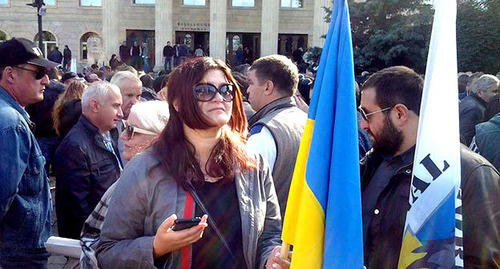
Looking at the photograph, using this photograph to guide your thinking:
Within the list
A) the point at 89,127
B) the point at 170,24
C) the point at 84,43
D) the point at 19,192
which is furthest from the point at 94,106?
the point at 84,43

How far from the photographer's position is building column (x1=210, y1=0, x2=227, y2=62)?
36.2m

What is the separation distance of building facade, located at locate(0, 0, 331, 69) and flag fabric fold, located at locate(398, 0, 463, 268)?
3511 cm

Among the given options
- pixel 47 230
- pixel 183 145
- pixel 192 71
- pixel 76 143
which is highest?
pixel 192 71

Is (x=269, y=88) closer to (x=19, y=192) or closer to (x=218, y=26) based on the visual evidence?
(x=19, y=192)

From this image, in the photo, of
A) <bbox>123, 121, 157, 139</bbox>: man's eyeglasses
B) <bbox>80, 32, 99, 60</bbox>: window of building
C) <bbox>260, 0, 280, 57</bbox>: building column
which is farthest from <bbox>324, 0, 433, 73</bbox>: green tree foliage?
<bbox>80, 32, 99, 60</bbox>: window of building

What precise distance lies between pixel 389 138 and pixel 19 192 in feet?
7.57

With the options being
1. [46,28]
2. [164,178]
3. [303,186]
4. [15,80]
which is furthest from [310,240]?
[46,28]

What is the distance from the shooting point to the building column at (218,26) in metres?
36.2

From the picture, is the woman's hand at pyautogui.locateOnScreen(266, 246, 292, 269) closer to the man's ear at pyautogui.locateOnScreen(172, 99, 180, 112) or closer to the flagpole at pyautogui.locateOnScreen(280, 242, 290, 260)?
the flagpole at pyautogui.locateOnScreen(280, 242, 290, 260)

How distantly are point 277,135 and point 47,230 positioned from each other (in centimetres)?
174

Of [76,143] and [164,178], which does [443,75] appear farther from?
[76,143]

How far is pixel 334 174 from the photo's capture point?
1946mm

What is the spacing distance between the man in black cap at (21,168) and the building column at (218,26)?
108 ft

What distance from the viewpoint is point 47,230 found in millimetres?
3443
